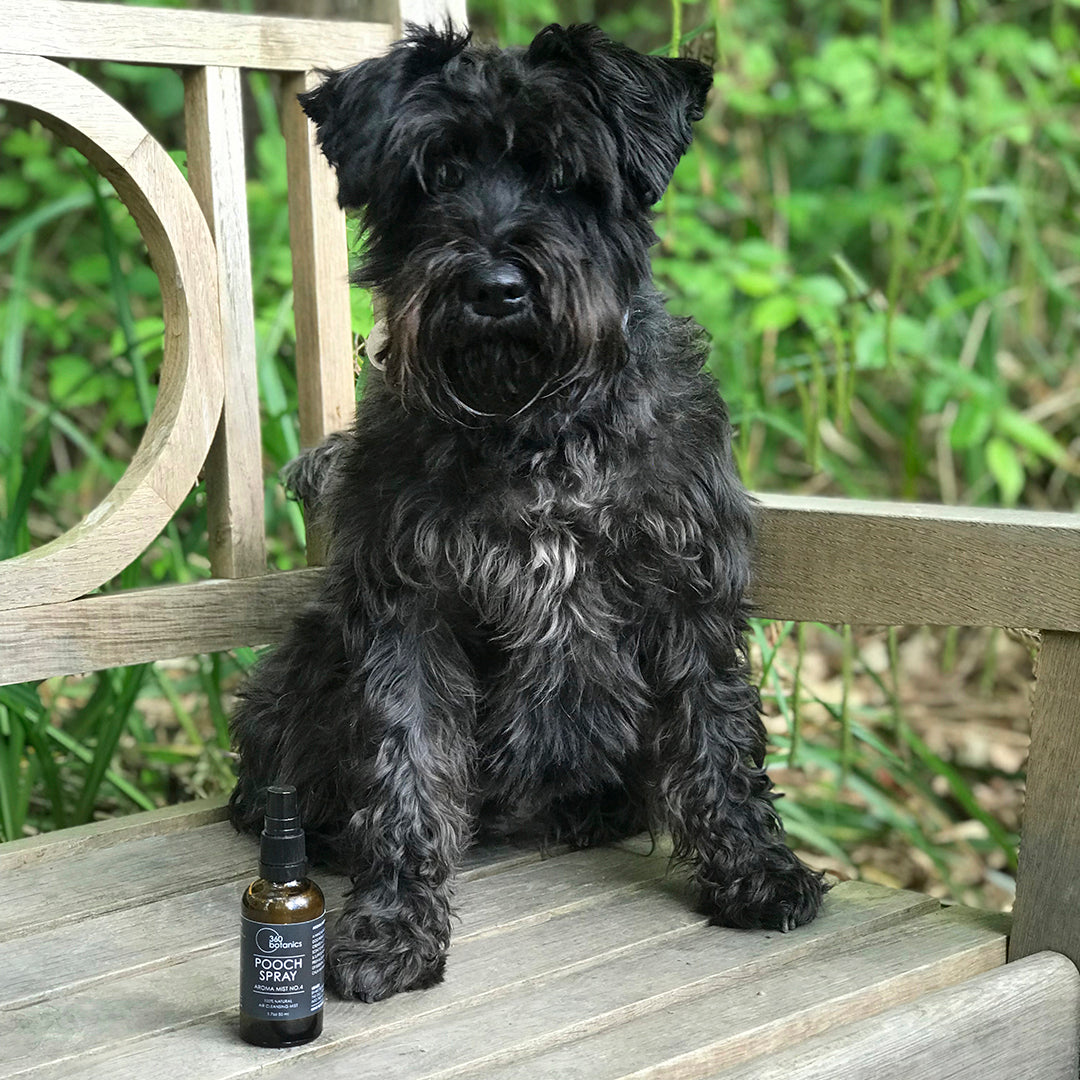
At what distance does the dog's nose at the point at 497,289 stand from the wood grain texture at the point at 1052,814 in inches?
32.1

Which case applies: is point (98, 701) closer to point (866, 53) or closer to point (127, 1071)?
point (127, 1071)

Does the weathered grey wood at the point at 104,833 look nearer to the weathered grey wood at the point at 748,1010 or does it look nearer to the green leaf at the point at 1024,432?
the weathered grey wood at the point at 748,1010

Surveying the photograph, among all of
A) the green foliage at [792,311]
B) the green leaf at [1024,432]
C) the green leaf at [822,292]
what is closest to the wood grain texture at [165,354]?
the green foliage at [792,311]

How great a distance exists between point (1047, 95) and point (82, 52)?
128 inches

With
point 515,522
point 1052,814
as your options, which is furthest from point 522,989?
point 1052,814

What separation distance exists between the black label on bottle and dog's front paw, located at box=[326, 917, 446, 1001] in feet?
0.42

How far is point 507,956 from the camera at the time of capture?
1.83m

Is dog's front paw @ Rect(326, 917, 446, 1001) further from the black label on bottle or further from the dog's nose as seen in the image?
the dog's nose

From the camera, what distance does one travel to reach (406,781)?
6.25 ft

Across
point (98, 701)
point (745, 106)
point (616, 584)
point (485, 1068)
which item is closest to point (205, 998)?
point (485, 1068)

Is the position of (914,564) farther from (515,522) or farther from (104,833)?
(104,833)

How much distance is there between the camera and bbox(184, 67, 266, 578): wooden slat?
7.32ft

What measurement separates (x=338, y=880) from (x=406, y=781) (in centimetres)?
29

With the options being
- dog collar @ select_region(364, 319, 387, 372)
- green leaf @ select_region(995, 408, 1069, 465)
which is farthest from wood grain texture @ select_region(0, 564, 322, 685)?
green leaf @ select_region(995, 408, 1069, 465)
